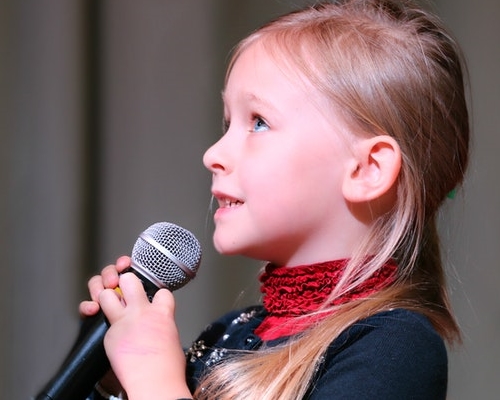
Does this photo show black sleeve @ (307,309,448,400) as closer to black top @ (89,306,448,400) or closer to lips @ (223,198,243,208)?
black top @ (89,306,448,400)

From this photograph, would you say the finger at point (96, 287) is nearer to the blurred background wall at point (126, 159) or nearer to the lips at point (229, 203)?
the lips at point (229, 203)

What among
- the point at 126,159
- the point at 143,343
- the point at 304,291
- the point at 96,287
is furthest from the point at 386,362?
the point at 126,159

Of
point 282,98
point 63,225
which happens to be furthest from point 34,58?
point 282,98

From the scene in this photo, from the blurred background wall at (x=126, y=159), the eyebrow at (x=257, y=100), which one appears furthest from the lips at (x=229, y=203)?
the blurred background wall at (x=126, y=159)

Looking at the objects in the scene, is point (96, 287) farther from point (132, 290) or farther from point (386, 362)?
point (386, 362)

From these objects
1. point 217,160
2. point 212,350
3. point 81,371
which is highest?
point 217,160

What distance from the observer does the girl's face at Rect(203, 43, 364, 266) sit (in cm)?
94

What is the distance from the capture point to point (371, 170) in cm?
96

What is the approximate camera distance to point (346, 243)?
0.97 metres

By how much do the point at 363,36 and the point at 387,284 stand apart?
0.29 metres

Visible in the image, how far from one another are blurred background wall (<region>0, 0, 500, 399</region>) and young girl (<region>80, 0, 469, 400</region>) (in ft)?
2.04

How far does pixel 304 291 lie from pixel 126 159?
0.79 m

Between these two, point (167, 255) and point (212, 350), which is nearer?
point (167, 255)

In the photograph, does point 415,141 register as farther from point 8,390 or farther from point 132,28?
point 8,390
